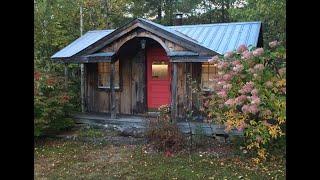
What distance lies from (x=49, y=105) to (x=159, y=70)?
4.54 metres

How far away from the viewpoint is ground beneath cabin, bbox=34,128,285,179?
8.27 metres

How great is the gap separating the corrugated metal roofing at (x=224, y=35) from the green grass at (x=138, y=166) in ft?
14.8

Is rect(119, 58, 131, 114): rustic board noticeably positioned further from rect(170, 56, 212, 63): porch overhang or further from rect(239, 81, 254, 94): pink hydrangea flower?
rect(239, 81, 254, 94): pink hydrangea flower

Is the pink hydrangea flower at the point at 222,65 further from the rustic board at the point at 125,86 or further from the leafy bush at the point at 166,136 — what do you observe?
the rustic board at the point at 125,86

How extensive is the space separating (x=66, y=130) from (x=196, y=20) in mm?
18168

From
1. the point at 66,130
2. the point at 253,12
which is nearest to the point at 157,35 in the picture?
the point at 66,130

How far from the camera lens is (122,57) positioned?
48.8ft

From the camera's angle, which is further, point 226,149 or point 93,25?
point 93,25

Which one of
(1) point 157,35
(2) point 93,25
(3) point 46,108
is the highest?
(2) point 93,25

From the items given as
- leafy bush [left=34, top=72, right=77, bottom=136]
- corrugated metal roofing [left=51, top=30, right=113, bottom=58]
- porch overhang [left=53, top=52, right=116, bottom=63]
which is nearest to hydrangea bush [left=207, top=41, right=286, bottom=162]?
porch overhang [left=53, top=52, right=116, bottom=63]

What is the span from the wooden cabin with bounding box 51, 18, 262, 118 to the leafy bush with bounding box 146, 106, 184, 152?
1.71m

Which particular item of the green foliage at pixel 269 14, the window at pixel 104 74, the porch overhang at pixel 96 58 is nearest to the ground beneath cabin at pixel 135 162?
the porch overhang at pixel 96 58
